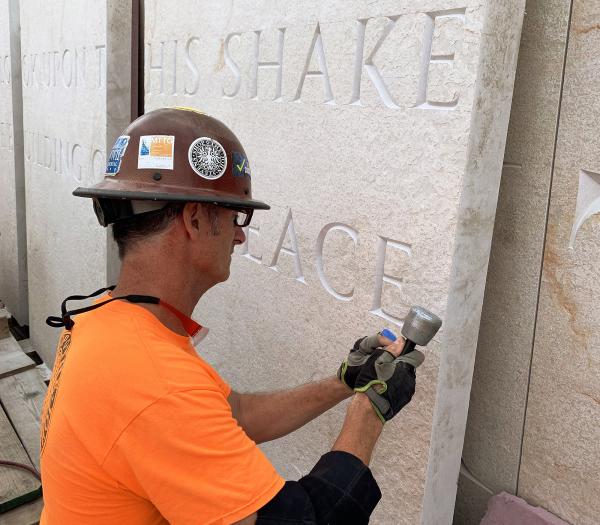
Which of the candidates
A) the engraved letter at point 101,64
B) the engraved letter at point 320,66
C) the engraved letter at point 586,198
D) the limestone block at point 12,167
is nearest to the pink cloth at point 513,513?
the engraved letter at point 586,198

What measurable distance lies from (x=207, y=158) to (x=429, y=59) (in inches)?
27.7

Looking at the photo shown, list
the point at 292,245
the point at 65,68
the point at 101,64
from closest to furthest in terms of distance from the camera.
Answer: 1. the point at 292,245
2. the point at 101,64
3. the point at 65,68

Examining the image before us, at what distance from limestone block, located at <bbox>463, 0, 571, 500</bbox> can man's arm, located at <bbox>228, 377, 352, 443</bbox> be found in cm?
55

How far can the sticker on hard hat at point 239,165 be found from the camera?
5.77 ft

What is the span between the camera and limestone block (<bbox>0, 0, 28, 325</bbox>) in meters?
5.72

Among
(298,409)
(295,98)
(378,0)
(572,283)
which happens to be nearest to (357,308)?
(298,409)

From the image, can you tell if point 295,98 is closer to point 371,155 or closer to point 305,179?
point 305,179

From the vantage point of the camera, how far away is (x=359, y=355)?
1.91 metres

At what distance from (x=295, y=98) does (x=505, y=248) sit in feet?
3.11

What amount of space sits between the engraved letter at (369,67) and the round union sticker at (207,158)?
1.92 feet

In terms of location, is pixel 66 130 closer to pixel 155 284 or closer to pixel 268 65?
pixel 268 65

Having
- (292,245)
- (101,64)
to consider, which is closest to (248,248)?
(292,245)

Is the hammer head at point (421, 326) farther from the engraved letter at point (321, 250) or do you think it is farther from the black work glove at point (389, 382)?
the engraved letter at point (321, 250)

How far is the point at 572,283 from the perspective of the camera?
1.89 m
